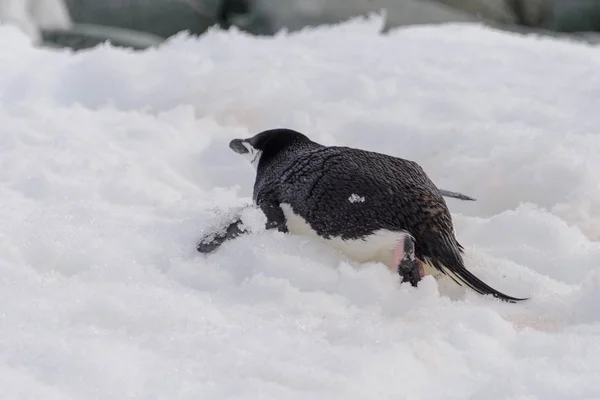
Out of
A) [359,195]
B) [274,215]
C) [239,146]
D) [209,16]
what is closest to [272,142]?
[239,146]

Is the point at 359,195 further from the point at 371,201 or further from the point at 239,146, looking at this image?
the point at 239,146

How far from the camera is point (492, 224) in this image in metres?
1.90

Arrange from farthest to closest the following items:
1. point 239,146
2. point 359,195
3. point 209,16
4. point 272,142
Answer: point 209,16 → point 239,146 → point 272,142 → point 359,195

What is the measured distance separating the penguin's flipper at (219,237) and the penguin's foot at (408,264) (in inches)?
14.6

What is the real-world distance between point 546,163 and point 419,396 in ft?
4.11

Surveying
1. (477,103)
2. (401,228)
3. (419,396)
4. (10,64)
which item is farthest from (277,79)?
(419,396)

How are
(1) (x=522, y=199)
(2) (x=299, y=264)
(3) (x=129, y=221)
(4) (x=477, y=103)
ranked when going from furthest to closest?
(4) (x=477, y=103) < (1) (x=522, y=199) < (3) (x=129, y=221) < (2) (x=299, y=264)

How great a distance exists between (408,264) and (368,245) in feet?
0.37

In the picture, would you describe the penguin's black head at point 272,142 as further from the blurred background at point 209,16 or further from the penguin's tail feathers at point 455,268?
the blurred background at point 209,16

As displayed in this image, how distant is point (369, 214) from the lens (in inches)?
62.1

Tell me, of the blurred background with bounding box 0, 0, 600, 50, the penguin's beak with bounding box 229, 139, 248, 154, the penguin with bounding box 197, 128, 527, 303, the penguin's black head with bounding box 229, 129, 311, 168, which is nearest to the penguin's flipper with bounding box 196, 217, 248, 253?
the penguin with bounding box 197, 128, 527, 303

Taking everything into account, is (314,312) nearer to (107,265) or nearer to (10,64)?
(107,265)

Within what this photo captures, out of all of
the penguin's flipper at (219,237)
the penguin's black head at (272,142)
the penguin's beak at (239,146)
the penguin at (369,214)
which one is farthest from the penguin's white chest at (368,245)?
the penguin's beak at (239,146)

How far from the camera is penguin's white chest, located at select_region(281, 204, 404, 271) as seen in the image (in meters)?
1.55
